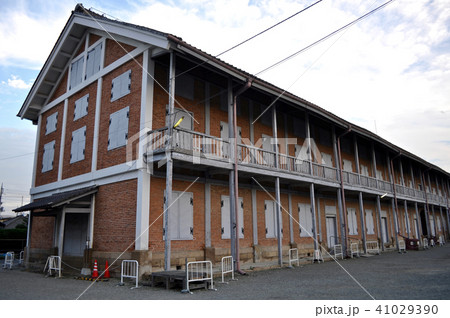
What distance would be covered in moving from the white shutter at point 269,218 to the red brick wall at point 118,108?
25.1 feet

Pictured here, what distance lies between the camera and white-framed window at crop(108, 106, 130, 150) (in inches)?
548

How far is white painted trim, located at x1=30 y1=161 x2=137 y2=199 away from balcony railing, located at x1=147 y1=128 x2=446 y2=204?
165cm

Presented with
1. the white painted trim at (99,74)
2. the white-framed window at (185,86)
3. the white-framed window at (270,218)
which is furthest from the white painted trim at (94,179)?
the white-framed window at (270,218)

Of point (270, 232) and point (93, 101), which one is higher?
point (93, 101)

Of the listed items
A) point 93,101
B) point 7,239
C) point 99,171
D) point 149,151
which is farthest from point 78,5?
point 7,239

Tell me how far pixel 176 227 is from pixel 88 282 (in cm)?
351

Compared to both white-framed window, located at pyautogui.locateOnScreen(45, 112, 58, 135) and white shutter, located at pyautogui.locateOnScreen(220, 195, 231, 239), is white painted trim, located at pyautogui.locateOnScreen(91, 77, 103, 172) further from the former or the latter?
white shutter, located at pyautogui.locateOnScreen(220, 195, 231, 239)

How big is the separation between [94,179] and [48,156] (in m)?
5.98

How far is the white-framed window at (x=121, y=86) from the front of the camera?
46.8ft

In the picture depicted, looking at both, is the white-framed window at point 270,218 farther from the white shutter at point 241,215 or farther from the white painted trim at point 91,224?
the white painted trim at point 91,224

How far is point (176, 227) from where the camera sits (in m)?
13.2

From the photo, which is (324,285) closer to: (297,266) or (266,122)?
(297,266)

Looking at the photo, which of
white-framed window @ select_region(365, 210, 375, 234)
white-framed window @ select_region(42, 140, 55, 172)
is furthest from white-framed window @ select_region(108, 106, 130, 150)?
white-framed window @ select_region(365, 210, 375, 234)

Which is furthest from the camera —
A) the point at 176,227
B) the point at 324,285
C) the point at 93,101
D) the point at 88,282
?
the point at 93,101
